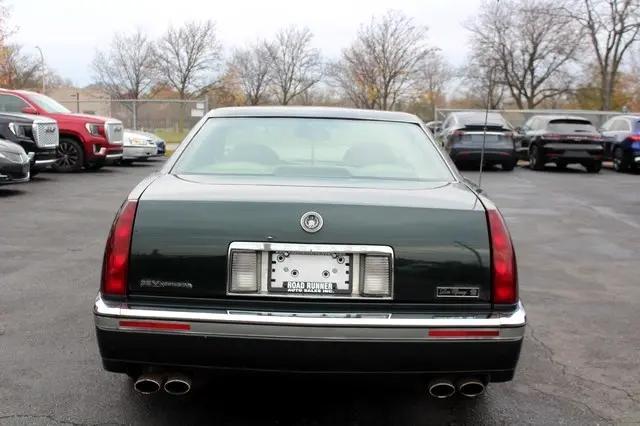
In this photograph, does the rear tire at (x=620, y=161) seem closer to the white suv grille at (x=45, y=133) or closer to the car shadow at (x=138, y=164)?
the car shadow at (x=138, y=164)

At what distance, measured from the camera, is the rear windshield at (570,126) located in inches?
705

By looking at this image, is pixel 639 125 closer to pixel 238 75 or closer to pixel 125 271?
pixel 125 271

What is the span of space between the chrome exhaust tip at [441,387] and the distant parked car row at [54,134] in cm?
1148

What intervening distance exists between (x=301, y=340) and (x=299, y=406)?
852 mm

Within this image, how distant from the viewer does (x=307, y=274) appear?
2648 millimetres

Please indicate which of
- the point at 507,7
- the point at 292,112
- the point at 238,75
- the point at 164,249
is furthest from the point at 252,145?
the point at 238,75

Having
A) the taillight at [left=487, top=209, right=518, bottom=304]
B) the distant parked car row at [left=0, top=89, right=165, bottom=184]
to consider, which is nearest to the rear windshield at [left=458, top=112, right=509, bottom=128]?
the distant parked car row at [left=0, top=89, right=165, bottom=184]

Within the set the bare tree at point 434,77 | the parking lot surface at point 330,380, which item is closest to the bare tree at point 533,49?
the bare tree at point 434,77

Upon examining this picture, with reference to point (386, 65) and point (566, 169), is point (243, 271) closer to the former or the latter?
point (566, 169)

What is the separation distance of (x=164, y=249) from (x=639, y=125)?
722 inches

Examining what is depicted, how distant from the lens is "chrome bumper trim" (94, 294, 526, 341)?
8.42 feet

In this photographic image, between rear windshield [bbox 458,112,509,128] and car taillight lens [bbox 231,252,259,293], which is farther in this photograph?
rear windshield [bbox 458,112,509,128]

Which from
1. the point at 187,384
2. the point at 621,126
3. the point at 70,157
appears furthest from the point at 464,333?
the point at 621,126

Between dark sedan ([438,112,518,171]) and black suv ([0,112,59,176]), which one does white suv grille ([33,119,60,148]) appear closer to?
black suv ([0,112,59,176])
